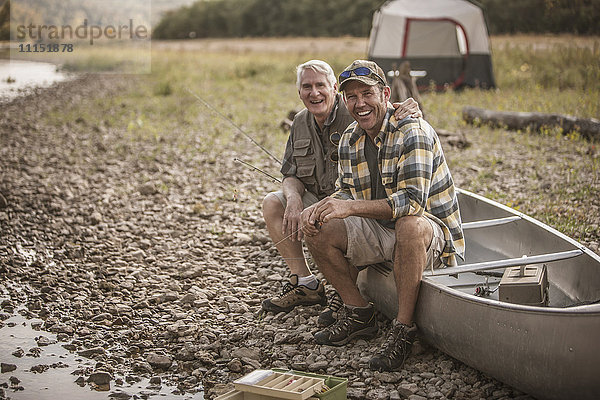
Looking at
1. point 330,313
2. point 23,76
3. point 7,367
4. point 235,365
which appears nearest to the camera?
point 235,365

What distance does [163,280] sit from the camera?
5844 mm


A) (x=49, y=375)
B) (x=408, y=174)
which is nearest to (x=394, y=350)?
(x=408, y=174)

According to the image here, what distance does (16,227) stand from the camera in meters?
7.27

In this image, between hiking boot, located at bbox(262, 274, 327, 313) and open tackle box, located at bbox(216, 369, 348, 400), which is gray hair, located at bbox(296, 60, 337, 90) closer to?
hiking boot, located at bbox(262, 274, 327, 313)

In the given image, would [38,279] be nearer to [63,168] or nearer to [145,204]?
[145,204]

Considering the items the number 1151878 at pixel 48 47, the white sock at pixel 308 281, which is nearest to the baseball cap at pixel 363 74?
the white sock at pixel 308 281

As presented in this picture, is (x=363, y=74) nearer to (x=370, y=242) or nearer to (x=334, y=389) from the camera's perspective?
(x=370, y=242)

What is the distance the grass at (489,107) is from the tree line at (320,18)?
471mm

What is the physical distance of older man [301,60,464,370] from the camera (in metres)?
3.98

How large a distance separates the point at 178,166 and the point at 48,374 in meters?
6.03

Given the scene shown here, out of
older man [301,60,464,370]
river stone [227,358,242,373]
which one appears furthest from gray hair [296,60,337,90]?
river stone [227,358,242,373]

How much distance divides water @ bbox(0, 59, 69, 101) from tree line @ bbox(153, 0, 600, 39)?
1017cm

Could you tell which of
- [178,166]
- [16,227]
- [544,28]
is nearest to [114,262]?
[16,227]

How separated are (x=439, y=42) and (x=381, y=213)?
495 inches
